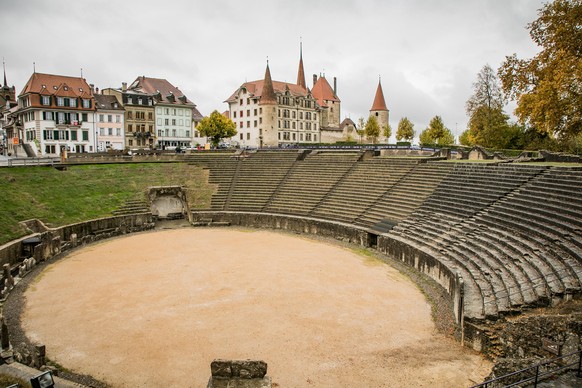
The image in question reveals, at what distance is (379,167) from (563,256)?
20.3 meters

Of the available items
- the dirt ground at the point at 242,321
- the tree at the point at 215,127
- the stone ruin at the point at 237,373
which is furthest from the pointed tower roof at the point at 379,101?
the stone ruin at the point at 237,373

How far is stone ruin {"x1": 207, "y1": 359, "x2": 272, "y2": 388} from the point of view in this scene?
8633 mm

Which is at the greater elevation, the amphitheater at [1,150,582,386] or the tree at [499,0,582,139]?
the tree at [499,0,582,139]

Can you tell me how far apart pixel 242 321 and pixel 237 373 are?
592 cm

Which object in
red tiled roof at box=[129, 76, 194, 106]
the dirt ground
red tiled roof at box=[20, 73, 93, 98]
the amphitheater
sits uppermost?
red tiled roof at box=[129, 76, 194, 106]

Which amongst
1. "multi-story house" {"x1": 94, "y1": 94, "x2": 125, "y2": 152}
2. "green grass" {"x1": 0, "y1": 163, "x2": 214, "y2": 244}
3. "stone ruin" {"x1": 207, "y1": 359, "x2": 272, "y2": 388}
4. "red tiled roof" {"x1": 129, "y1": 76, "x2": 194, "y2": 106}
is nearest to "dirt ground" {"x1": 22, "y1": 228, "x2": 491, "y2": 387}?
"stone ruin" {"x1": 207, "y1": 359, "x2": 272, "y2": 388}

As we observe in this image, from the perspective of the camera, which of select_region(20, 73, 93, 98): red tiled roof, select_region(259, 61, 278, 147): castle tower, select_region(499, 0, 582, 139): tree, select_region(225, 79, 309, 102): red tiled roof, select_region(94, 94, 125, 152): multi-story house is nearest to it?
select_region(499, 0, 582, 139): tree

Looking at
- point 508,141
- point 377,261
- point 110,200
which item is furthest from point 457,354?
point 508,141

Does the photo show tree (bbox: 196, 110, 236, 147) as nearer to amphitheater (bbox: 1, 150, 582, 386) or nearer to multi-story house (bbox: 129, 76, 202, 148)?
multi-story house (bbox: 129, 76, 202, 148)

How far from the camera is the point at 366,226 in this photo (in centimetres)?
2642

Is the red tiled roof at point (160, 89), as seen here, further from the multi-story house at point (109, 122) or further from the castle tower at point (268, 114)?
the castle tower at point (268, 114)

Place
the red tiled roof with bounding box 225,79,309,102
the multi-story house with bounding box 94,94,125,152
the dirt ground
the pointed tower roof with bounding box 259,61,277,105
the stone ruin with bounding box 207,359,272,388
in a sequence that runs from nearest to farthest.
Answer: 1. the stone ruin with bounding box 207,359,272,388
2. the dirt ground
3. the multi-story house with bounding box 94,94,125,152
4. the pointed tower roof with bounding box 259,61,277,105
5. the red tiled roof with bounding box 225,79,309,102

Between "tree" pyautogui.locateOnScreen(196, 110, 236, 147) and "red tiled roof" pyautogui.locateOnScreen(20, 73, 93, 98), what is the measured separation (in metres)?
16.8

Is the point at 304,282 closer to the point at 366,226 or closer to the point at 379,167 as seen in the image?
the point at 366,226
